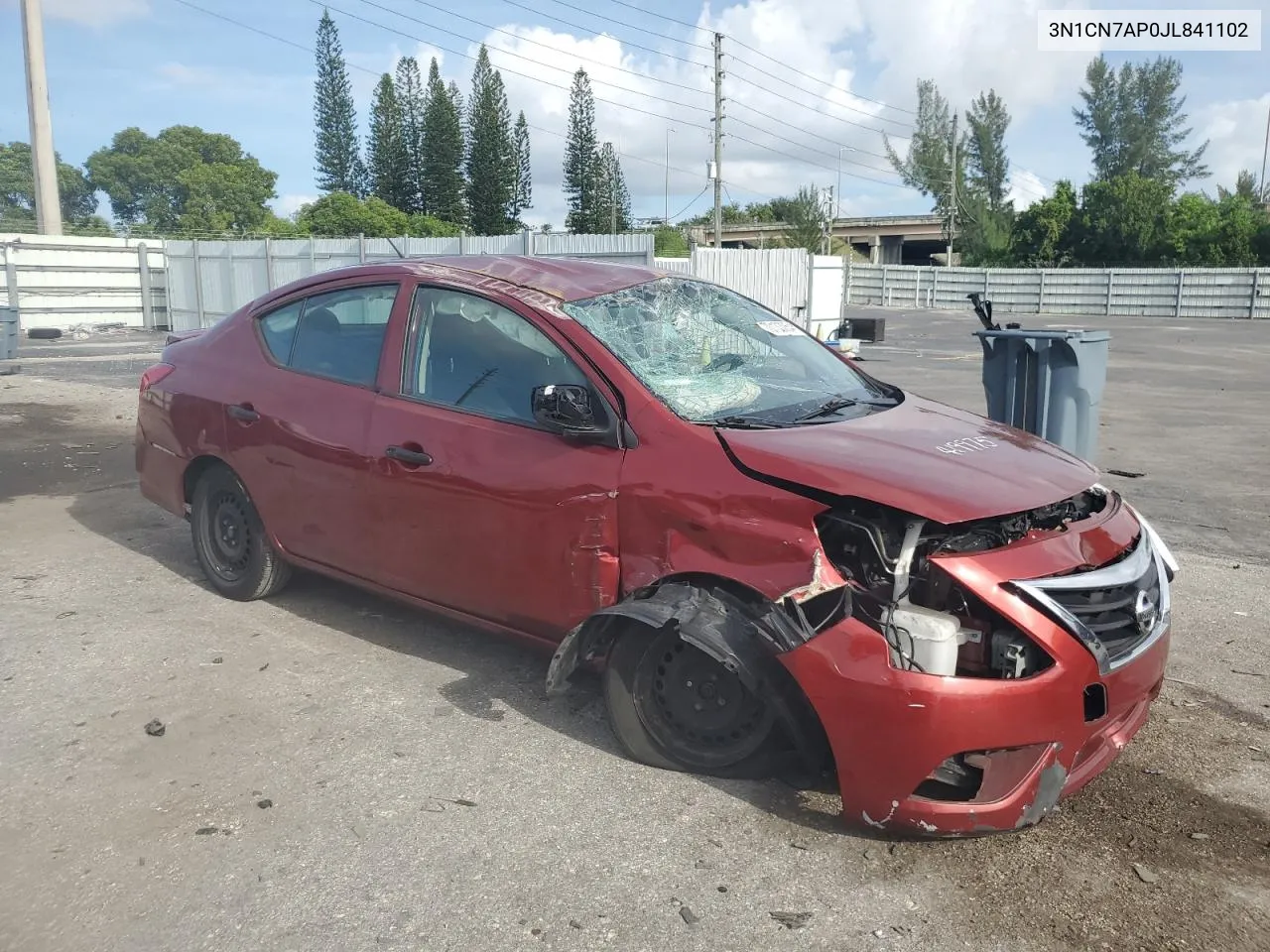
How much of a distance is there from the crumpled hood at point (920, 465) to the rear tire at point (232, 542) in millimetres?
2707

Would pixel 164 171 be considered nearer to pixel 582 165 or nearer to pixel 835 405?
pixel 582 165

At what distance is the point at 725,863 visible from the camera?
3.05 m

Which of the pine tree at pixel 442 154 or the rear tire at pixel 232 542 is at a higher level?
the pine tree at pixel 442 154

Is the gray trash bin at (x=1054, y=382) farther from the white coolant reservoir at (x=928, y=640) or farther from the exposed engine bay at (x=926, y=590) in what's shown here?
the white coolant reservoir at (x=928, y=640)

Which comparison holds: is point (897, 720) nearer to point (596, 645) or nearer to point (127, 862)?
point (596, 645)

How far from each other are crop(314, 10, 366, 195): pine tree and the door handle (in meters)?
66.1

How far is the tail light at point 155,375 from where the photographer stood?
218 inches

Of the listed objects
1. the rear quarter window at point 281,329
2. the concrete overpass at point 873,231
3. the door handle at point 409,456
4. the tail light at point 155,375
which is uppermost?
the concrete overpass at point 873,231

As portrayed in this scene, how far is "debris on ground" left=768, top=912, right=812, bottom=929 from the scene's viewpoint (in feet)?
9.12

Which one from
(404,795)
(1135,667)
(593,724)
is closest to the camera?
(1135,667)

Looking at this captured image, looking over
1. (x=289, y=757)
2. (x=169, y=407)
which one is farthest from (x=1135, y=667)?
(x=169, y=407)

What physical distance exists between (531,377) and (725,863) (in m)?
1.88

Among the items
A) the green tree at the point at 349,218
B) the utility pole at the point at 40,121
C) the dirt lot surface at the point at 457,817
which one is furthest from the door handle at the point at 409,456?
the green tree at the point at 349,218

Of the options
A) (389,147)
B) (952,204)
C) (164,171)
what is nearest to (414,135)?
(389,147)
